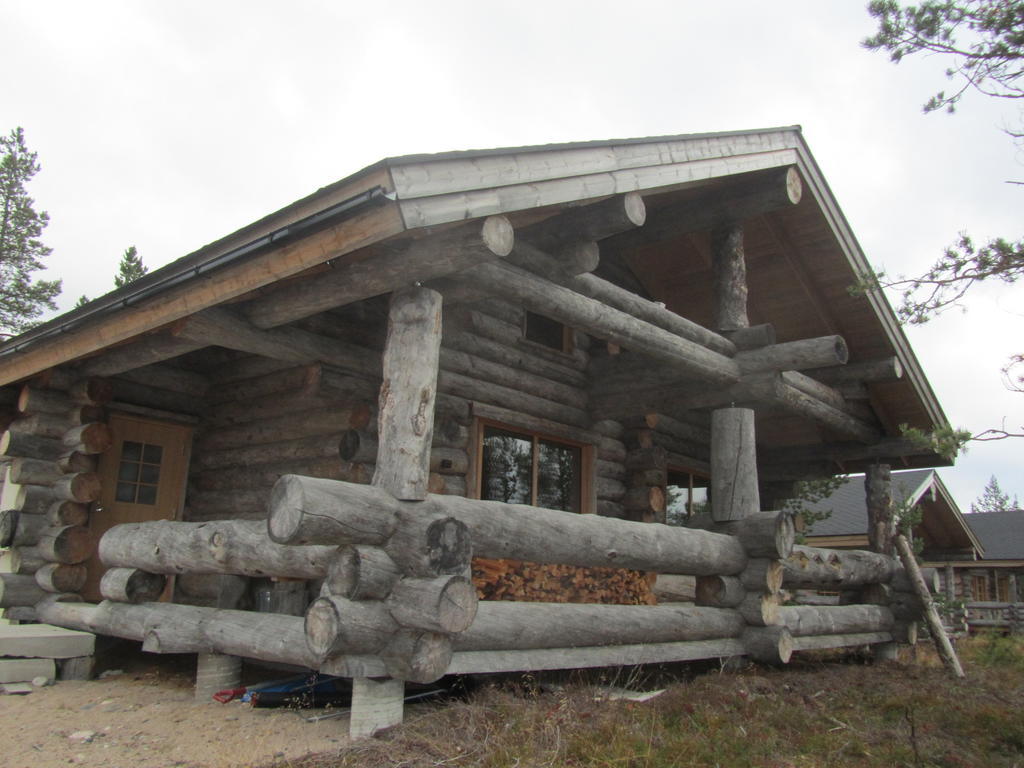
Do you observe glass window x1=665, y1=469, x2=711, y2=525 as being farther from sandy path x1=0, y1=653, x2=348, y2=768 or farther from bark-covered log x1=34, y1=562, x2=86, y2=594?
bark-covered log x1=34, y1=562, x2=86, y2=594

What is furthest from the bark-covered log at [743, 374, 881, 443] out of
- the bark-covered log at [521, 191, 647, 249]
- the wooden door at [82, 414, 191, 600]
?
the wooden door at [82, 414, 191, 600]

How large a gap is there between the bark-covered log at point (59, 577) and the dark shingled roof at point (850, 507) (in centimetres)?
1675

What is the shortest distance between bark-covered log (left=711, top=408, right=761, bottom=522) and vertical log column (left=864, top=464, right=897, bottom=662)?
367 centimetres

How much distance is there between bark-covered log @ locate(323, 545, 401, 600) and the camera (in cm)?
495

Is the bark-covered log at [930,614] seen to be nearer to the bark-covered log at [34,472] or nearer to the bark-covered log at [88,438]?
the bark-covered log at [88,438]

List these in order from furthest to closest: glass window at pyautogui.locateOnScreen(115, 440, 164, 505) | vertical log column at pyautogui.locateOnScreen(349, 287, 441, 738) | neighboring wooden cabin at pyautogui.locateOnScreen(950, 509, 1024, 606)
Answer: neighboring wooden cabin at pyautogui.locateOnScreen(950, 509, 1024, 606)
glass window at pyautogui.locateOnScreen(115, 440, 164, 505)
vertical log column at pyautogui.locateOnScreen(349, 287, 441, 738)

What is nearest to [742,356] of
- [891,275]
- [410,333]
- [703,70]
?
[891,275]

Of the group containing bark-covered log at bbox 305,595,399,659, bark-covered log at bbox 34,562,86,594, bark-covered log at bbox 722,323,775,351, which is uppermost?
bark-covered log at bbox 722,323,775,351

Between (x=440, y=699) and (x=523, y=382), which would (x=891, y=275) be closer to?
(x=523, y=382)

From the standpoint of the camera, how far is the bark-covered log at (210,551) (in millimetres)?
5723

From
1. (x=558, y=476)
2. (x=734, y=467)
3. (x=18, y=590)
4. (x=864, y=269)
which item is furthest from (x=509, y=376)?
(x=18, y=590)

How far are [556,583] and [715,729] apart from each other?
333cm

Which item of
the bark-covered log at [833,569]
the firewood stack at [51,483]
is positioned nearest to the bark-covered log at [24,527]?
the firewood stack at [51,483]

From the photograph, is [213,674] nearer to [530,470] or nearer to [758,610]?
[530,470]
